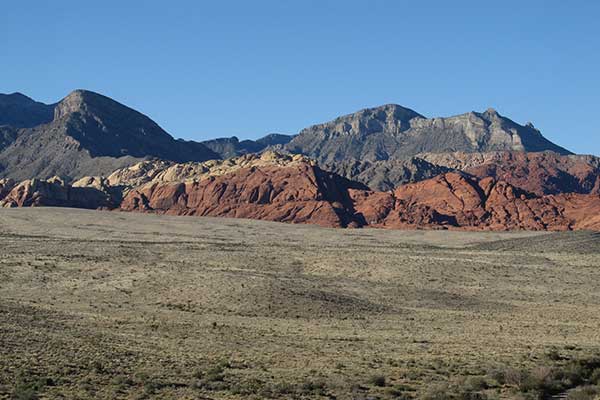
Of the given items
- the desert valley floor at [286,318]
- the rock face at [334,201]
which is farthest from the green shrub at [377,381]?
the rock face at [334,201]

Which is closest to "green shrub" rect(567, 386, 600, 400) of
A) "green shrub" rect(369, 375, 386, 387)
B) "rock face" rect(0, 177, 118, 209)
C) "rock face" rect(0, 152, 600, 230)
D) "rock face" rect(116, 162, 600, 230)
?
"green shrub" rect(369, 375, 386, 387)

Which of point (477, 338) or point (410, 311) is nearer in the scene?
point (477, 338)

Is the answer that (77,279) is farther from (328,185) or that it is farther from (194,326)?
(328,185)

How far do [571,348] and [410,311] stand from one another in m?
20.2

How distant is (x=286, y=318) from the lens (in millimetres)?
54438

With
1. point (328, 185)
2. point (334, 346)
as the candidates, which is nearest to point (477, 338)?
point (334, 346)

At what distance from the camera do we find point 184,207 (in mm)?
188750

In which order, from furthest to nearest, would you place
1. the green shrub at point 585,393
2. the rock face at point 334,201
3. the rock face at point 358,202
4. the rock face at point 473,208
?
1. the rock face at point 334,201
2. the rock face at point 358,202
3. the rock face at point 473,208
4. the green shrub at point 585,393

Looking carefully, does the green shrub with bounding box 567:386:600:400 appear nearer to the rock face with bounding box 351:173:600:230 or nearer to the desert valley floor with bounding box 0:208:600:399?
the desert valley floor with bounding box 0:208:600:399

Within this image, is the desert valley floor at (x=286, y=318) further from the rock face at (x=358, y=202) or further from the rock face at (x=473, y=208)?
the rock face at (x=358, y=202)

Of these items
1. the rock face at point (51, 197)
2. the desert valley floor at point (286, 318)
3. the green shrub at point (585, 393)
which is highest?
the rock face at point (51, 197)

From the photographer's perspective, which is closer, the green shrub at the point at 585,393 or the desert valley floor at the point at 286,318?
the green shrub at the point at 585,393

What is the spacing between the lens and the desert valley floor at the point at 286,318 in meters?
30.9

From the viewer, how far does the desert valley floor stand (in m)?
30.9
